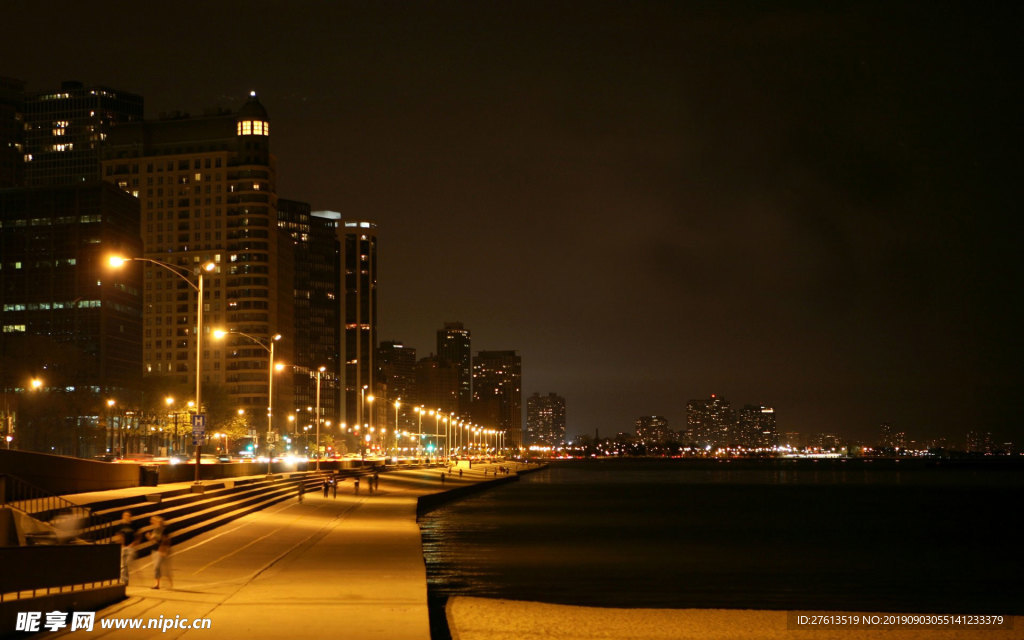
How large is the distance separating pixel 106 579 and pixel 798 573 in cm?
3277

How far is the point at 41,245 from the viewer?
648 feet

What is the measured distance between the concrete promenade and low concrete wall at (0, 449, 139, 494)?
5.10 metres

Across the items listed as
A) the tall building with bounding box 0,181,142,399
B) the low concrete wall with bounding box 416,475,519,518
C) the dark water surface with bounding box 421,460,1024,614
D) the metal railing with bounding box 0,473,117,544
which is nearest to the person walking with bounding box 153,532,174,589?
the metal railing with bounding box 0,473,117,544

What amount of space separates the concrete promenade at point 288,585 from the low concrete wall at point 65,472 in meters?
5.10

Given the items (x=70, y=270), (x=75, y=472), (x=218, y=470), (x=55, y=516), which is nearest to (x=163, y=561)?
(x=55, y=516)

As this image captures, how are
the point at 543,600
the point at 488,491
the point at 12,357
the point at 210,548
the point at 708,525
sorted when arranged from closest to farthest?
the point at 210,548
the point at 543,600
the point at 708,525
the point at 12,357
the point at 488,491

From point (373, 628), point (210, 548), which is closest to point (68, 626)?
point (373, 628)

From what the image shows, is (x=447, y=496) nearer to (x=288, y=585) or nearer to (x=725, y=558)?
(x=725, y=558)

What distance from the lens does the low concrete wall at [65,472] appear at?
31.3 metres

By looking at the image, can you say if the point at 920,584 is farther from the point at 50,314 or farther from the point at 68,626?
the point at 50,314

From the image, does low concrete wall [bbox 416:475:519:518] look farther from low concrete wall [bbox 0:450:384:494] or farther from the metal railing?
the metal railing

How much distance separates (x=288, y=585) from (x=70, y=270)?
620 feet

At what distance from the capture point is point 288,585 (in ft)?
80.9

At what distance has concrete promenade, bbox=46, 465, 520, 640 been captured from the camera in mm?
19281
